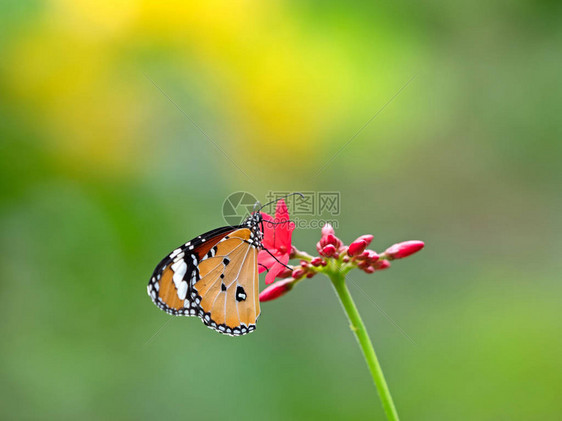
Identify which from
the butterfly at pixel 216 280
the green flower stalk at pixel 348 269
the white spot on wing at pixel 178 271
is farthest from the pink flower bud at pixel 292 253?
the white spot on wing at pixel 178 271

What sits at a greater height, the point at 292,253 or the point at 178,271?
the point at 178,271

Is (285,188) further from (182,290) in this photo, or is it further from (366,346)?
(366,346)

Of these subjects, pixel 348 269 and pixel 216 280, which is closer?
pixel 348 269

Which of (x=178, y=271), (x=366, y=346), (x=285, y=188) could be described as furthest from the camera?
(x=285, y=188)

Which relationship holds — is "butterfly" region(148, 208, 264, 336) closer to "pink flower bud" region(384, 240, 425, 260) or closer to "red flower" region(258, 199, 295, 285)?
"red flower" region(258, 199, 295, 285)

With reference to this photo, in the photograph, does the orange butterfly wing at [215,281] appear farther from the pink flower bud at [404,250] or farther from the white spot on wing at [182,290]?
the pink flower bud at [404,250]

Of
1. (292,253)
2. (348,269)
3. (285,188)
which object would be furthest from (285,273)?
(285,188)

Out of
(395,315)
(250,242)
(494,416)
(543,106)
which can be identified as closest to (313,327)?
(395,315)
